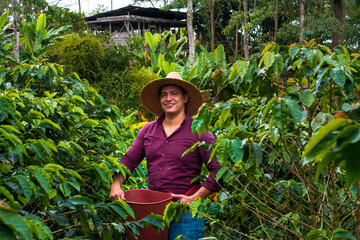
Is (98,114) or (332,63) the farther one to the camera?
(98,114)

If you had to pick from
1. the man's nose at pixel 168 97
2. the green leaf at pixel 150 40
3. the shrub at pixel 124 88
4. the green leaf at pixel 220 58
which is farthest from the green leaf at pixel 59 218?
the green leaf at pixel 150 40

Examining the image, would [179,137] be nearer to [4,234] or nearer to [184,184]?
[184,184]

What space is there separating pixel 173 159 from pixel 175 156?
0.08ft

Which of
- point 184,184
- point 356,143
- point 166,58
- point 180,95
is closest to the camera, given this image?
point 356,143

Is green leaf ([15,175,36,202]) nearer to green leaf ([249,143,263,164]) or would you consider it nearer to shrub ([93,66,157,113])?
green leaf ([249,143,263,164])

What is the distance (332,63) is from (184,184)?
132cm

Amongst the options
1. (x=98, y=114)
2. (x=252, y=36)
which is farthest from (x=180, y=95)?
(x=252, y=36)

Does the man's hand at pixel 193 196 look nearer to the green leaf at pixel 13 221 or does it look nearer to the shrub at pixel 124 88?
the green leaf at pixel 13 221

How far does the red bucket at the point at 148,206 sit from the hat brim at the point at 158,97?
2.50 feet

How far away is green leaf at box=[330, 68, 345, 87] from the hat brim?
1.40m

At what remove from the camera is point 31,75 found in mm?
2492

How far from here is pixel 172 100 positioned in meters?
2.66

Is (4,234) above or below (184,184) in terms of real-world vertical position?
above

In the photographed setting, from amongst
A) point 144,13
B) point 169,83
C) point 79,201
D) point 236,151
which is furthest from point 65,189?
point 144,13
